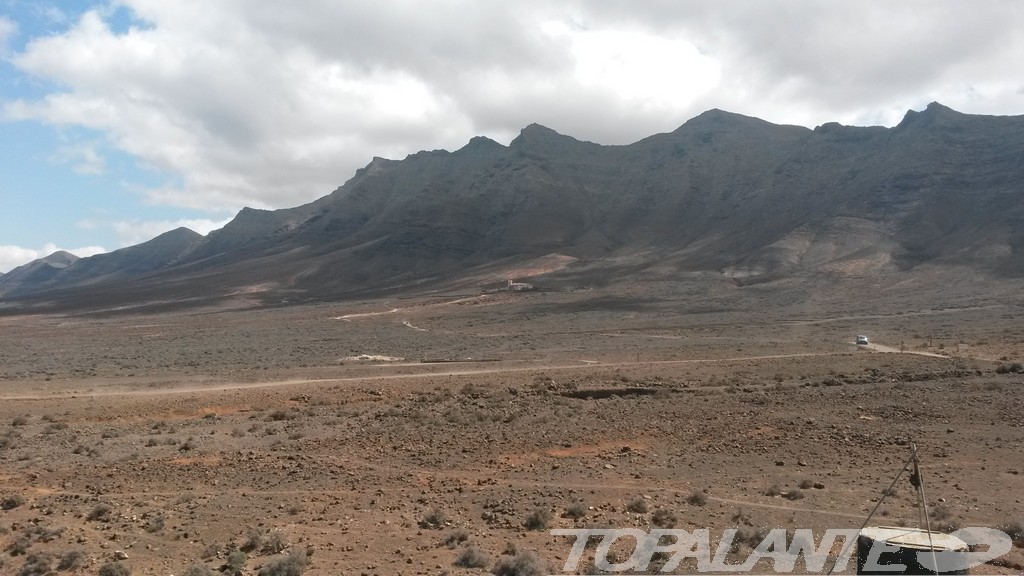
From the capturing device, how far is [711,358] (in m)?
37.0

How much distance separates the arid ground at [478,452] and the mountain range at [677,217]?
2640 inches

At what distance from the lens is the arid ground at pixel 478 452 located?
11219 millimetres

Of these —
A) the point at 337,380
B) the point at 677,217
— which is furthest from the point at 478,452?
the point at 677,217

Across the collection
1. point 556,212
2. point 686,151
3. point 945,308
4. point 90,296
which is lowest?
point 945,308

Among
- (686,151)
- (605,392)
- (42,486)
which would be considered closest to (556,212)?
(686,151)

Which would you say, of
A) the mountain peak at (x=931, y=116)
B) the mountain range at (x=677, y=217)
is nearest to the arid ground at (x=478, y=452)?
the mountain range at (x=677, y=217)

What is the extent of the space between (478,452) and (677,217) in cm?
13514

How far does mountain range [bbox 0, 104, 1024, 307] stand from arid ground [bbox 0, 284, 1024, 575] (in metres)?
67.0

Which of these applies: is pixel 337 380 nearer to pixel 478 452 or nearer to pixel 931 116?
pixel 478 452

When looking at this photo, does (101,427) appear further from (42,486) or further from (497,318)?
(497,318)

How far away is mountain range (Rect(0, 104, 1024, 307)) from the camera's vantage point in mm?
103312

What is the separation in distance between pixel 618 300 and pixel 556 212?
3132 inches

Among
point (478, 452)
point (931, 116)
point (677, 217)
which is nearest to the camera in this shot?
point (478, 452)

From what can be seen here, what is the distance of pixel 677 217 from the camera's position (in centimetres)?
14588
